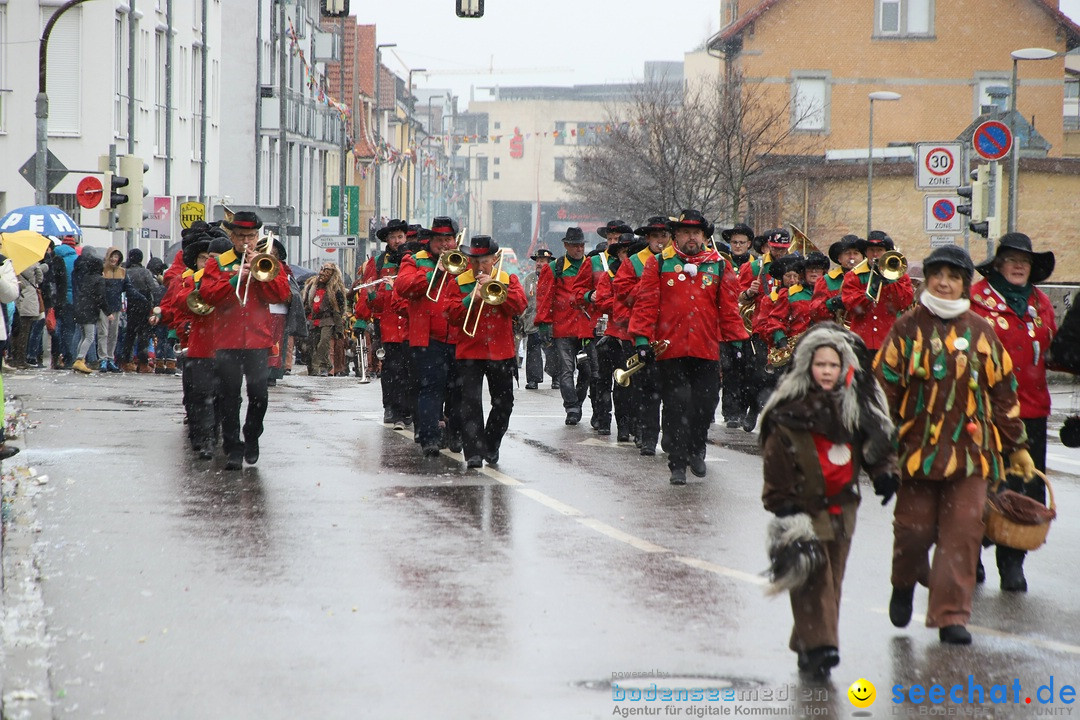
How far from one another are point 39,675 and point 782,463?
9.47ft

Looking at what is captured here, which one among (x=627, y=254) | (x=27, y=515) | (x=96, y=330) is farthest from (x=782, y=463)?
(x=96, y=330)

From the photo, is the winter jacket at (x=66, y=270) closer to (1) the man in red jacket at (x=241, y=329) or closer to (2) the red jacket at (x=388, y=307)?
(2) the red jacket at (x=388, y=307)

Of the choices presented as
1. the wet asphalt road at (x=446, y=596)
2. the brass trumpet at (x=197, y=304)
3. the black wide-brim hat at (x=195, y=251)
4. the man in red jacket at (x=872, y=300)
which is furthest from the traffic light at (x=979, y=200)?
the brass trumpet at (x=197, y=304)

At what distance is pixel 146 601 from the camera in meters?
7.68

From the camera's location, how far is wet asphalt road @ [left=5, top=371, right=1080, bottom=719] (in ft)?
20.4

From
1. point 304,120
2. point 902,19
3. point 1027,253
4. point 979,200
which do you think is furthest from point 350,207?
point 1027,253

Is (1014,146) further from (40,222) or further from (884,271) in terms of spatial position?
(40,222)

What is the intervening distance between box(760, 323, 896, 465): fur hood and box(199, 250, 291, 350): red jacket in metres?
6.18

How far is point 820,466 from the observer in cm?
648

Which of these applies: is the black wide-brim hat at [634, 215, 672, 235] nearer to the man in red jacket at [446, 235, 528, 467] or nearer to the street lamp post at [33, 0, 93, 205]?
the man in red jacket at [446, 235, 528, 467]

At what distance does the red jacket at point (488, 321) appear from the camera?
1243 cm

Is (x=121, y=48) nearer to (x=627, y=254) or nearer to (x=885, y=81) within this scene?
(x=627, y=254)

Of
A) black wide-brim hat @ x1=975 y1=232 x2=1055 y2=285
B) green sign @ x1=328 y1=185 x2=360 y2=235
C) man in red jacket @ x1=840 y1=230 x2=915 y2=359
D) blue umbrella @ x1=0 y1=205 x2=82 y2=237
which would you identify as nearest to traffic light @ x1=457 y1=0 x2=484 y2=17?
blue umbrella @ x1=0 y1=205 x2=82 y2=237

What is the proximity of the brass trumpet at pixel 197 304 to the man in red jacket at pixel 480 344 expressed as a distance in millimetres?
1768
